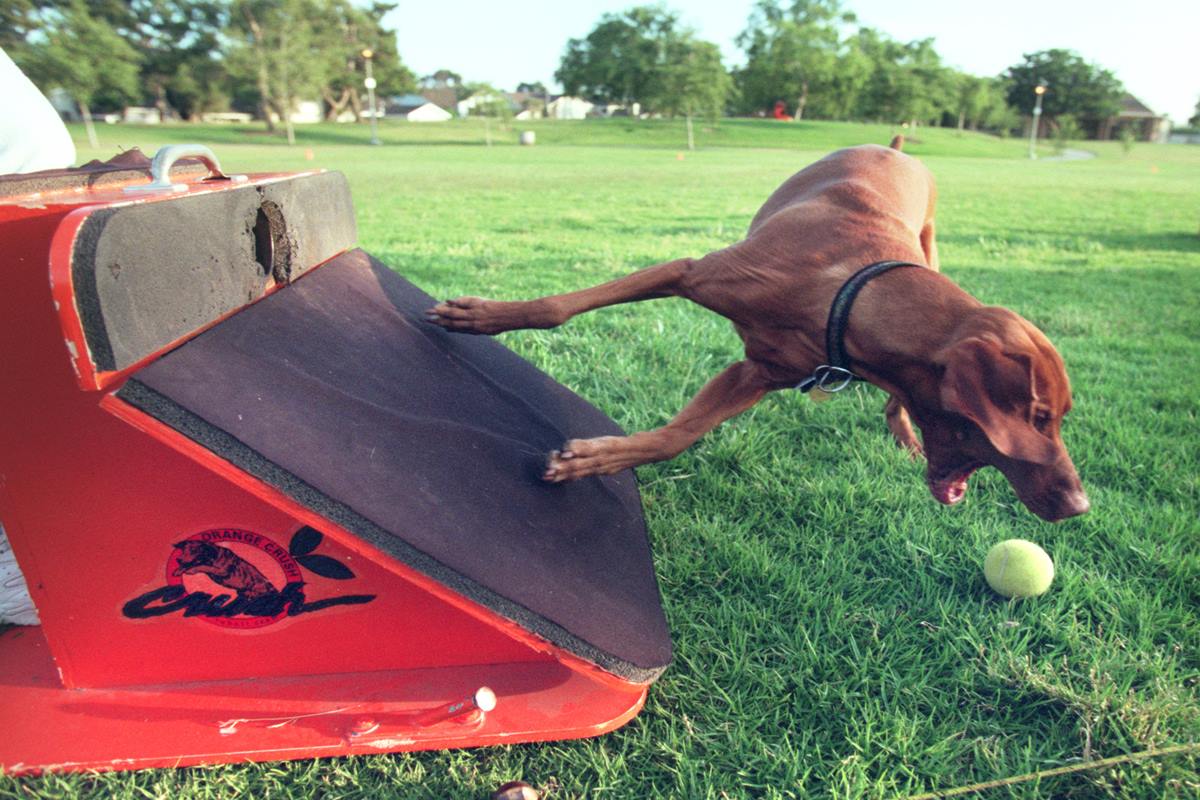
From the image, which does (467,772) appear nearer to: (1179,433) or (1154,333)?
(1179,433)

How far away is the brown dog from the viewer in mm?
1866

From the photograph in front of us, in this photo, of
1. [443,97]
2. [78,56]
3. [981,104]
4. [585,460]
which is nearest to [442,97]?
[443,97]

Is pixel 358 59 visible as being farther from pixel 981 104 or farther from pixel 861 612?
pixel 861 612

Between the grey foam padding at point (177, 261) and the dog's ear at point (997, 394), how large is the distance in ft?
5.97

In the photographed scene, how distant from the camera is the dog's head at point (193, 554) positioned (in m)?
1.66

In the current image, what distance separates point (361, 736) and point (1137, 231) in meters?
12.9

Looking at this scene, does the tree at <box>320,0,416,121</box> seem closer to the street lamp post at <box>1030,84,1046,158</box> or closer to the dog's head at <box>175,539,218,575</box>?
the street lamp post at <box>1030,84,1046,158</box>

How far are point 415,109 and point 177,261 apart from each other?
86.8 metres

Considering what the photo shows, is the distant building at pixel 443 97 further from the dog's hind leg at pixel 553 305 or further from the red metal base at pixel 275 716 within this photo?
the red metal base at pixel 275 716

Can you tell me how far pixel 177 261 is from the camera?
1643mm

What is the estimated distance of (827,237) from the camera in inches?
92.0

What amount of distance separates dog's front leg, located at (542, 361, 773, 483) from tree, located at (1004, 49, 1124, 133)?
3632 inches

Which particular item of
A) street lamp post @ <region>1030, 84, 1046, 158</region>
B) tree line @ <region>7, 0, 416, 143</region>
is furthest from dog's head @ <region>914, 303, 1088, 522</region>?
street lamp post @ <region>1030, 84, 1046, 158</region>

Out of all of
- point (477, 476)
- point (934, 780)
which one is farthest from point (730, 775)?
point (477, 476)
